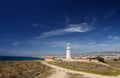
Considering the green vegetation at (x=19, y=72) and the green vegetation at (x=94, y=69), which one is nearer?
the green vegetation at (x=19, y=72)

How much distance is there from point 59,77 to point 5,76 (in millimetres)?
9588

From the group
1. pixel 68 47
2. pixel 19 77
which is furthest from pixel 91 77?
pixel 68 47

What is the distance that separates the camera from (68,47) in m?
80.2

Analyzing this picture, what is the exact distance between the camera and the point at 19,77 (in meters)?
31.9

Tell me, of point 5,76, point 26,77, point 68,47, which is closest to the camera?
point 5,76

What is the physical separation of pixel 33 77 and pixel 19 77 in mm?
2572

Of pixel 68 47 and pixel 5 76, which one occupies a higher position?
pixel 68 47

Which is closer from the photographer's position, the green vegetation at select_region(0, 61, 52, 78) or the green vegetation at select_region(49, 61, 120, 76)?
the green vegetation at select_region(0, 61, 52, 78)

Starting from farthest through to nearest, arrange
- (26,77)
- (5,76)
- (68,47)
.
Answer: (68,47), (26,77), (5,76)

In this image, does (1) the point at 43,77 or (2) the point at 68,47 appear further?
→ (2) the point at 68,47

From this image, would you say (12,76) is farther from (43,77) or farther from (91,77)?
(91,77)

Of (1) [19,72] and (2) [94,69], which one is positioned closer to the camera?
(1) [19,72]

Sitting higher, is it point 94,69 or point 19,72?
point 94,69

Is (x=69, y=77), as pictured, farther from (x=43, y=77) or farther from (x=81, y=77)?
(x=43, y=77)
